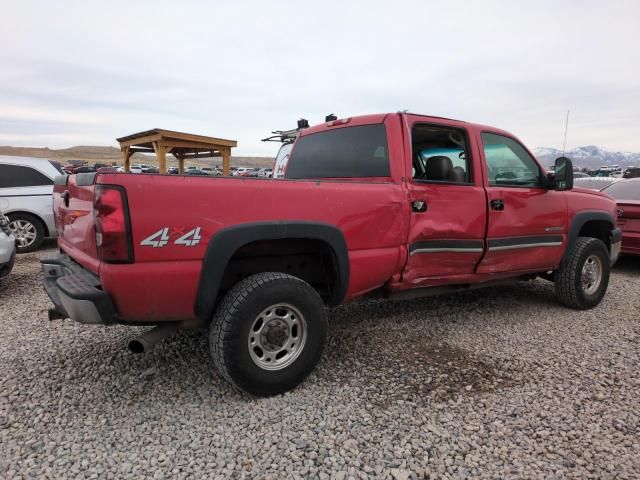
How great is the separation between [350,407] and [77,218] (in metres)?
2.08

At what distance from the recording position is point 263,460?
2.17 m

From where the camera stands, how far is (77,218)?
2693 mm

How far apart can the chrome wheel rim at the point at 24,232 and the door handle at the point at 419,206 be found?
745cm

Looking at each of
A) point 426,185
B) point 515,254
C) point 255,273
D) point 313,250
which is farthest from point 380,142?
point 515,254

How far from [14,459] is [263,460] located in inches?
49.2

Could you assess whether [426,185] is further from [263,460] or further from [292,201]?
[263,460]

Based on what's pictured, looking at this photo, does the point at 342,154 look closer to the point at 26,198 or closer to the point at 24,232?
the point at 26,198

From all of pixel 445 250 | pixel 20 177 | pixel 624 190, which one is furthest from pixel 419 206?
pixel 20 177

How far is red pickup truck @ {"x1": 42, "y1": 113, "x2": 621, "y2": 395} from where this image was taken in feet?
7.57

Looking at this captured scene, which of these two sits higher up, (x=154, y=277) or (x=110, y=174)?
(x=110, y=174)

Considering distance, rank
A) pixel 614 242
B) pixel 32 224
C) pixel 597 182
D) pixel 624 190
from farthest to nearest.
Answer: pixel 597 182 < pixel 32 224 < pixel 624 190 < pixel 614 242

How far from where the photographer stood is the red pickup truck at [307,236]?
231 cm

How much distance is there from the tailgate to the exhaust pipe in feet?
1.55

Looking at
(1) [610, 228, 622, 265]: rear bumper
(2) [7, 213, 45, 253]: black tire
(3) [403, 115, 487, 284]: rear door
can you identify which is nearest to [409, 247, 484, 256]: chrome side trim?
(3) [403, 115, 487, 284]: rear door
